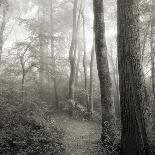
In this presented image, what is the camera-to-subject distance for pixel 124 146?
24.5ft

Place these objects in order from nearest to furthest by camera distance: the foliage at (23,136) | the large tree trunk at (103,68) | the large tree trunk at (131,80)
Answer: the large tree trunk at (131,80) < the foliage at (23,136) < the large tree trunk at (103,68)

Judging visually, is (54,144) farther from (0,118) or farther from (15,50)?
(15,50)

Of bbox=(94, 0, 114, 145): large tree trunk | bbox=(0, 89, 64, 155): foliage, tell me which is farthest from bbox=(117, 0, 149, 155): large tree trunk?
A: bbox=(94, 0, 114, 145): large tree trunk

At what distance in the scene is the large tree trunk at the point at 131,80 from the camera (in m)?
7.06

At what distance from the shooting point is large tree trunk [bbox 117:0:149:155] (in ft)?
23.2

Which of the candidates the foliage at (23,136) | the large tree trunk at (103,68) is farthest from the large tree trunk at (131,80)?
the large tree trunk at (103,68)

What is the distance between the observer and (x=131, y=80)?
282 inches

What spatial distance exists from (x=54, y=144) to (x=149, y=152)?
14.8 feet

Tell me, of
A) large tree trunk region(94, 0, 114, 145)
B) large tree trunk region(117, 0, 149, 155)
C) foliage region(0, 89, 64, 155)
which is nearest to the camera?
large tree trunk region(117, 0, 149, 155)

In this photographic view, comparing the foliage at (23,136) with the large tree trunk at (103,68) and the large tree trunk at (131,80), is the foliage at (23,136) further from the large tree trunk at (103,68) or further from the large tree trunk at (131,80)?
the large tree trunk at (131,80)

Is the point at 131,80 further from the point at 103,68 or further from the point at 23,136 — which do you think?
the point at 23,136

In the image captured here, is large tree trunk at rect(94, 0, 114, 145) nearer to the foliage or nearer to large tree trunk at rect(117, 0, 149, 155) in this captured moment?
the foliage

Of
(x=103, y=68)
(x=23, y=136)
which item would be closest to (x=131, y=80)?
(x=103, y=68)

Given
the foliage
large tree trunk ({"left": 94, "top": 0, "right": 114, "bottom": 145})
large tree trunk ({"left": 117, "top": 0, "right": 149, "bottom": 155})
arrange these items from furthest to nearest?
large tree trunk ({"left": 94, "top": 0, "right": 114, "bottom": 145})
the foliage
large tree trunk ({"left": 117, "top": 0, "right": 149, "bottom": 155})
